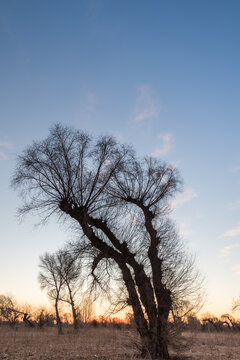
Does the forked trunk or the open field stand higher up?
the forked trunk

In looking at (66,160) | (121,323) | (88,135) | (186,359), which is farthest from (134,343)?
(88,135)

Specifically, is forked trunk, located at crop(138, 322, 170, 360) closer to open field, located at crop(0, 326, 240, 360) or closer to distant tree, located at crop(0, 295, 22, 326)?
open field, located at crop(0, 326, 240, 360)

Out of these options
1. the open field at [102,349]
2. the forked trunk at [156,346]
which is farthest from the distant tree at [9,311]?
the forked trunk at [156,346]

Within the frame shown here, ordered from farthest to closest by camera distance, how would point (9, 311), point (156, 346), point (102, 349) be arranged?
point (9, 311) < point (102, 349) < point (156, 346)

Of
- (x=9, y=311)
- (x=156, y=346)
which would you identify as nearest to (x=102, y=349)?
(x=156, y=346)

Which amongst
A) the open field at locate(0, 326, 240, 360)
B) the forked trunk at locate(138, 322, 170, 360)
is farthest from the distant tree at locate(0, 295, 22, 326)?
the forked trunk at locate(138, 322, 170, 360)

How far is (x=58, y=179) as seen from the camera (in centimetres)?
1124

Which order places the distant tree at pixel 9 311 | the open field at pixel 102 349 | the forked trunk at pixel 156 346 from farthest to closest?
the distant tree at pixel 9 311 → the open field at pixel 102 349 → the forked trunk at pixel 156 346

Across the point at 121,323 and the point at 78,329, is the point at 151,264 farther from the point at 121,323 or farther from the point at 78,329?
the point at 78,329

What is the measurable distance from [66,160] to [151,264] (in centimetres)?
557

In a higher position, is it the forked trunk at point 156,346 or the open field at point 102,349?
the forked trunk at point 156,346

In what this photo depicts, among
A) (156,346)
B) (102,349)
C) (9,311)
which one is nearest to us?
(156,346)

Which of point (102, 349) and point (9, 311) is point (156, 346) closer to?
point (102, 349)

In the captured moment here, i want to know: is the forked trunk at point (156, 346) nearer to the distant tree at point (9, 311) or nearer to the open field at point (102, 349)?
the open field at point (102, 349)
